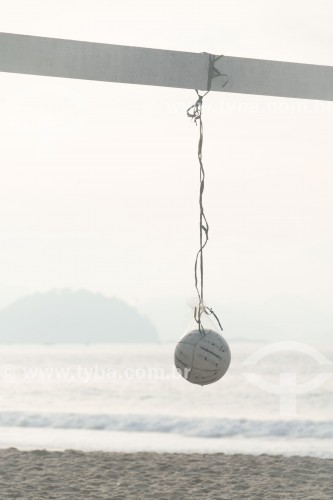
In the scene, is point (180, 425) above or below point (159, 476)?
above

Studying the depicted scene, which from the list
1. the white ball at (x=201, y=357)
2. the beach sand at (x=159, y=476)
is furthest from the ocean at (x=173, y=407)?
the white ball at (x=201, y=357)

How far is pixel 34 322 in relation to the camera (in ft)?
230

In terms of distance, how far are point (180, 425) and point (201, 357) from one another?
12487mm

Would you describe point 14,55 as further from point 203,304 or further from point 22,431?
point 22,431

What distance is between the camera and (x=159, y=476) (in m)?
8.66

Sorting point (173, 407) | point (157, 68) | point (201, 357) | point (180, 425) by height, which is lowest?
point (201, 357)

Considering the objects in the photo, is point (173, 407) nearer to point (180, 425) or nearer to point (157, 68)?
point (180, 425)

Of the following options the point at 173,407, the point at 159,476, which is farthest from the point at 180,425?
the point at 159,476

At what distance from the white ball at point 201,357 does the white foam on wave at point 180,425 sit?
10.5 metres

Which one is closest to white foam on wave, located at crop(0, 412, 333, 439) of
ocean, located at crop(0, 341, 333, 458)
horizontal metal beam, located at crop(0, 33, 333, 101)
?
ocean, located at crop(0, 341, 333, 458)

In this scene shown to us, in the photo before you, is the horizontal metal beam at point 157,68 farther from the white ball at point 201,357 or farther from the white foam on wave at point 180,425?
the white foam on wave at point 180,425

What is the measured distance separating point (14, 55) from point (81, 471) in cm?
559

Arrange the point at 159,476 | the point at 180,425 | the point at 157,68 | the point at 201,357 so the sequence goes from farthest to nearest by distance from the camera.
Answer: the point at 180,425 < the point at 159,476 < the point at 201,357 < the point at 157,68

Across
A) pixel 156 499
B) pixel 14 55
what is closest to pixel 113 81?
pixel 14 55
